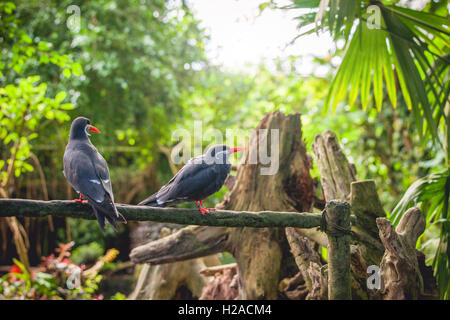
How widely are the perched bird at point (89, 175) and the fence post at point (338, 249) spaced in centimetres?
69

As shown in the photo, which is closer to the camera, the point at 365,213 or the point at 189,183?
the point at 189,183

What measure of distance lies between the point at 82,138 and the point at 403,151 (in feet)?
10.8

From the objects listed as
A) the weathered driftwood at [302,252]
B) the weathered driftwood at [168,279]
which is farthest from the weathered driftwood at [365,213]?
the weathered driftwood at [168,279]

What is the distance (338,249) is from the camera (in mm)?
1229

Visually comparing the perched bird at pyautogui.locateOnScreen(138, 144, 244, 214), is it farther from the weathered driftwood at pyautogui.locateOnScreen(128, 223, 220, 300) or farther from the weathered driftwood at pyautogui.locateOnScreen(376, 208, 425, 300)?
the weathered driftwood at pyautogui.locateOnScreen(128, 223, 220, 300)

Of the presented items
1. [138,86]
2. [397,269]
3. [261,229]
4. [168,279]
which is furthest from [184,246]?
[138,86]

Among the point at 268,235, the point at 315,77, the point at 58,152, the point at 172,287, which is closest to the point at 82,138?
the point at 58,152

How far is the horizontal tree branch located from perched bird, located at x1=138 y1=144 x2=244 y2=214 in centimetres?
6

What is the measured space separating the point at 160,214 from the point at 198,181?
223 mm

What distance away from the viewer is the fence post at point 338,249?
121 centimetres

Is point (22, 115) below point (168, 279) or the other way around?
the other way around

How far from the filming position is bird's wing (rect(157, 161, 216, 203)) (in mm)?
1291

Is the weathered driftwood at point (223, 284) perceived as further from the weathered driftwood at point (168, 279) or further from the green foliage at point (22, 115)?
the green foliage at point (22, 115)

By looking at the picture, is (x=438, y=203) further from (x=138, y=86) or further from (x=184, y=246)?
(x=138, y=86)
